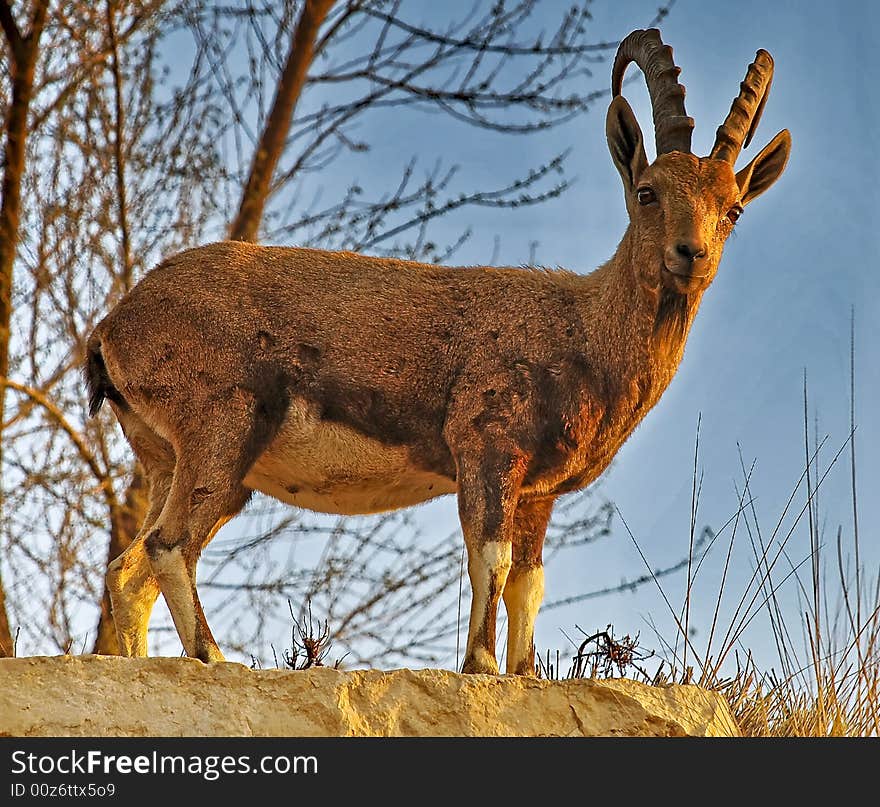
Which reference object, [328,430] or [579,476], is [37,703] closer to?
[328,430]

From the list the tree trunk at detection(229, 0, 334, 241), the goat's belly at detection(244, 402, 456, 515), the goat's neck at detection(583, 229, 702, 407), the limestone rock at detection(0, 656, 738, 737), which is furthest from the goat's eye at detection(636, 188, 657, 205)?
the tree trunk at detection(229, 0, 334, 241)

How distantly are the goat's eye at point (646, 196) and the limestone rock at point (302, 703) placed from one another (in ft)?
6.94

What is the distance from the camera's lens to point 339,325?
6551mm

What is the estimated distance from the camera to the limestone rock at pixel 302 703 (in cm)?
570

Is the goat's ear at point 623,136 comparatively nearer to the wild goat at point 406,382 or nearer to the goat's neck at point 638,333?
the wild goat at point 406,382

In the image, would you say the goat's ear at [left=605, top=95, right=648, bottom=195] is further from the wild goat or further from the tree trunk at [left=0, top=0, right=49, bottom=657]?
the tree trunk at [left=0, top=0, right=49, bottom=657]

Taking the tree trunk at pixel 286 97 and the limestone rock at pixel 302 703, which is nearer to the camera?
the limestone rock at pixel 302 703

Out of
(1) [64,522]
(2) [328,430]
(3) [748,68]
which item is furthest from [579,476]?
(1) [64,522]

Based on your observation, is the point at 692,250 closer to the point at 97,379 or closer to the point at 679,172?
the point at 679,172

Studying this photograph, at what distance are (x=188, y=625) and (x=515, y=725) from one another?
1454 mm

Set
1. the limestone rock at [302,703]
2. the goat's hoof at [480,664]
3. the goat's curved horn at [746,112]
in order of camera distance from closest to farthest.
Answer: the limestone rock at [302,703]
the goat's hoof at [480,664]
the goat's curved horn at [746,112]

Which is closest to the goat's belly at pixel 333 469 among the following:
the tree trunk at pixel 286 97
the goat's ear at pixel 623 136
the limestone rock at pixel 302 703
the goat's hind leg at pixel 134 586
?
the goat's hind leg at pixel 134 586

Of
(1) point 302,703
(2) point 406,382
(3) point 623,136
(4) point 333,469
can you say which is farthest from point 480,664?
(3) point 623,136

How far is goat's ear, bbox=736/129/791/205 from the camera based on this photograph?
271 inches
